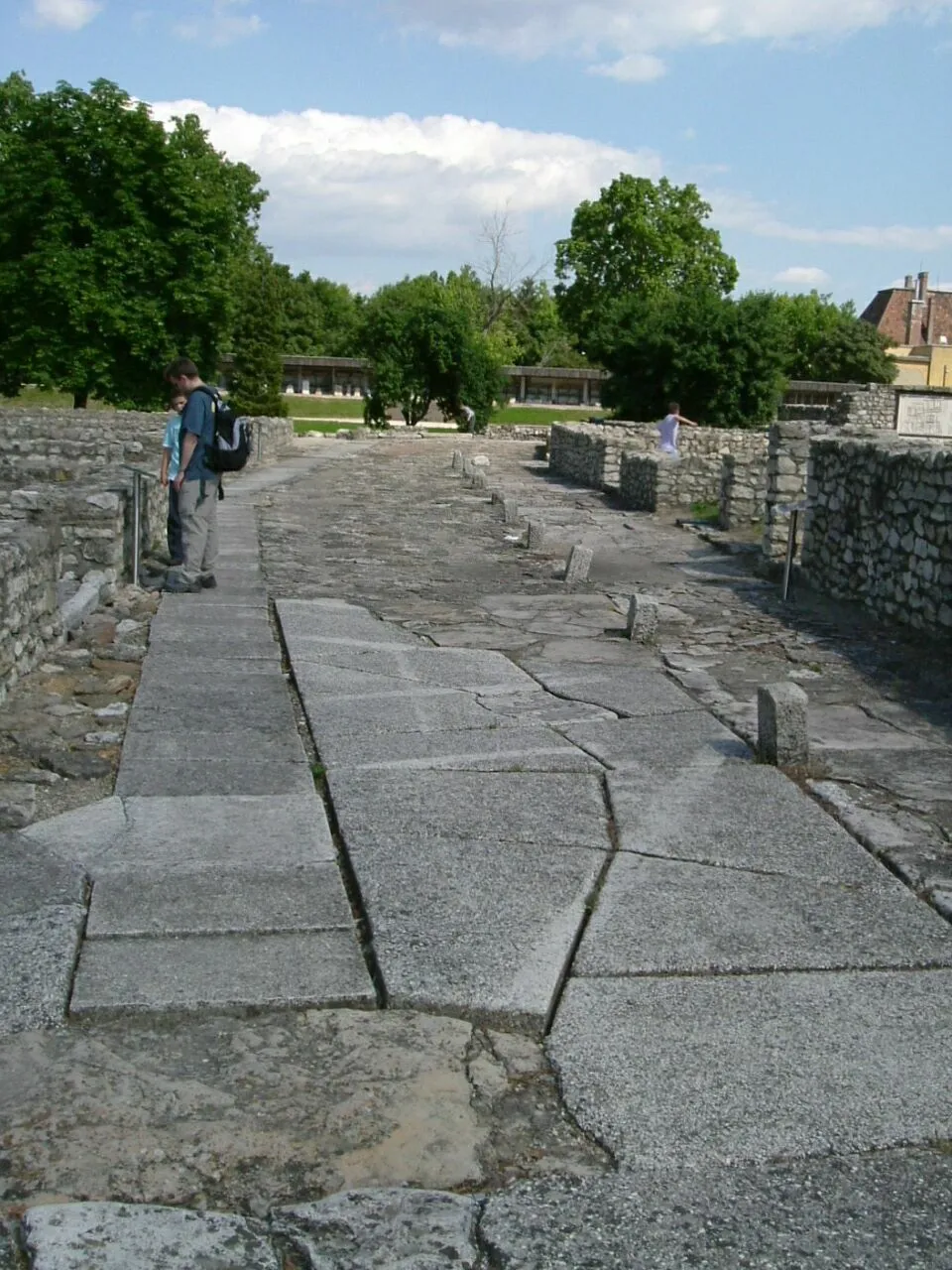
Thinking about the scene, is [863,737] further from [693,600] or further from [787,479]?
[787,479]

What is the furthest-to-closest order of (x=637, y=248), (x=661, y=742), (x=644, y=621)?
1. (x=637, y=248)
2. (x=644, y=621)
3. (x=661, y=742)

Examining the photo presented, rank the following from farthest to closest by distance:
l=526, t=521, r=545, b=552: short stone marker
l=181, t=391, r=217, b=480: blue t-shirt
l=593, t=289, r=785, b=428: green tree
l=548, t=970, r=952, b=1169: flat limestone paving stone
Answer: l=593, t=289, r=785, b=428: green tree, l=526, t=521, r=545, b=552: short stone marker, l=181, t=391, r=217, b=480: blue t-shirt, l=548, t=970, r=952, b=1169: flat limestone paving stone

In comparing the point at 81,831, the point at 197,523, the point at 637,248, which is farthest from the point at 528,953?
the point at 637,248

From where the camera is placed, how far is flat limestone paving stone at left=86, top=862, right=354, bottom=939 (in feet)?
12.2

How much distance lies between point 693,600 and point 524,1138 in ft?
26.5

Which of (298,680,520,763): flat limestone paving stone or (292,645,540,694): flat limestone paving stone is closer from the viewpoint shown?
(298,680,520,763): flat limestone paving stone

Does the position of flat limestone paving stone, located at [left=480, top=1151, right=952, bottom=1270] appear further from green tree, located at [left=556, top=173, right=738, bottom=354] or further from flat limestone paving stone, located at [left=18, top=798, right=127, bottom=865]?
green tree, located at [left=556, top=173, right=738, bottom=354]

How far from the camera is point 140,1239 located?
2.40 meters

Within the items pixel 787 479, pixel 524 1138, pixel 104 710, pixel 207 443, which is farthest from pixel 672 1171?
pixel 787 479

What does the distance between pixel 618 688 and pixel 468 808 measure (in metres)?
2.40

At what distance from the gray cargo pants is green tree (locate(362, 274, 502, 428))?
35815 mm

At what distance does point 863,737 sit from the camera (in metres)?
6.17

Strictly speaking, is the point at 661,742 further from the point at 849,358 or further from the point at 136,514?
the point at 849,358

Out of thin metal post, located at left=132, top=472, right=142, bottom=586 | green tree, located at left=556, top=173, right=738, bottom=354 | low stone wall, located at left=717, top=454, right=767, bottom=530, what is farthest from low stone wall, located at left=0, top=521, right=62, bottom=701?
green tree, located at left=556, top=173, right=738, bottom=354
